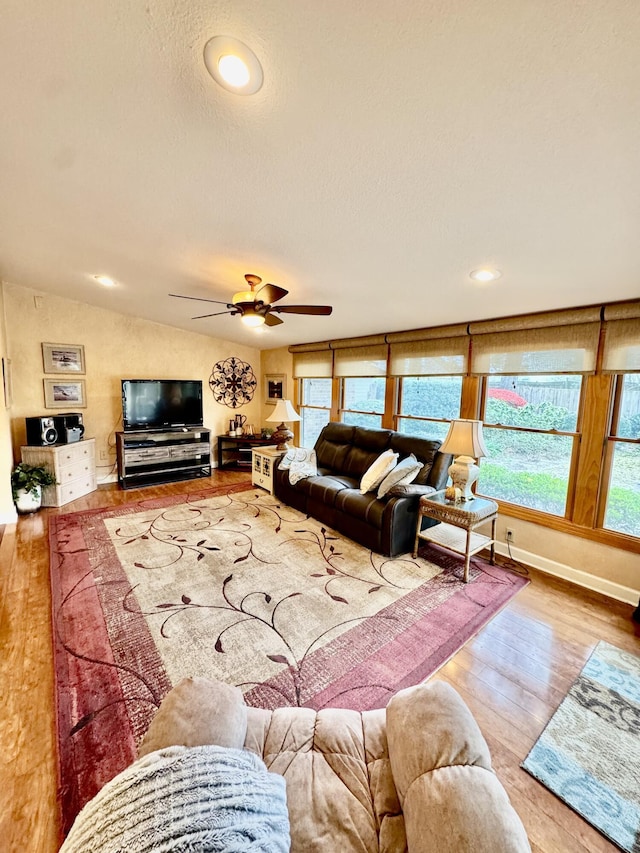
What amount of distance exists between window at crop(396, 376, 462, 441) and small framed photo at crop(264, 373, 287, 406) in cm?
261

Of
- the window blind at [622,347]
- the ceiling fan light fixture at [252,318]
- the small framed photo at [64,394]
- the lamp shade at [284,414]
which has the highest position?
the ceiling fan light fixture at [252,318]

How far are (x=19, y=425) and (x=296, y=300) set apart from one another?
13.1ft

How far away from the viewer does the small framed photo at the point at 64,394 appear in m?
4.72

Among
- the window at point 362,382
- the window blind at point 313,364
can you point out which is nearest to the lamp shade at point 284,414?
the window at point 362,382

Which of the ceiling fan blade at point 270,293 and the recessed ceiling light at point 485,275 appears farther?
the ceiling fan blade at point 270,293

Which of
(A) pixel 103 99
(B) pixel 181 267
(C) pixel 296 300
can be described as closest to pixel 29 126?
(A) pixel 103 99

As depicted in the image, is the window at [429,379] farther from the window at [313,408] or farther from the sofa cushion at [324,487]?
the window at [313,408]

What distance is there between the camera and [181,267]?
3074 millimetres

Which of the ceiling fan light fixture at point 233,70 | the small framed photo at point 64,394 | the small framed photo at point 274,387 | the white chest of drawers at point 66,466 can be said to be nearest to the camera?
the ceiling fan light fixture at point 233,70

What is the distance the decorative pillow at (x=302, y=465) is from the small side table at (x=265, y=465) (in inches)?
11.5

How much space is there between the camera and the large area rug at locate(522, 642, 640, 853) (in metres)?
1.30

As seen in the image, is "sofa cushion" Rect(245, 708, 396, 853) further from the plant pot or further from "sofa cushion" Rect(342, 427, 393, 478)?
the plant pot

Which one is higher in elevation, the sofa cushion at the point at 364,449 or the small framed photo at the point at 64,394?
the small framed photo at the point at 64,394

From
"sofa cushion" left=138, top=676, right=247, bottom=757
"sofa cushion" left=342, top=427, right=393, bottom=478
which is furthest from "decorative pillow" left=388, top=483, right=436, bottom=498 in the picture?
"sofa cushion" left=138, top=676, right=247, bottom=757
